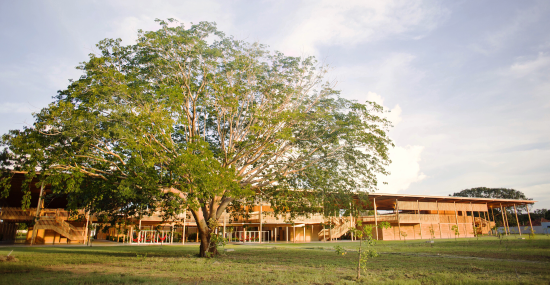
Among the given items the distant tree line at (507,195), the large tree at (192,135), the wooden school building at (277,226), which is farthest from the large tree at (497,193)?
the large tree at (192,135)

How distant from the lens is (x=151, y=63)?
14273mm

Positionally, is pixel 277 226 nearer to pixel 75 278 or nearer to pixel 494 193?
pixel 75 278

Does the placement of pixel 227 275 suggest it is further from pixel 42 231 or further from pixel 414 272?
pixel 42 231

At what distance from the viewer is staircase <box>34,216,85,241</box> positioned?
28.1 metres

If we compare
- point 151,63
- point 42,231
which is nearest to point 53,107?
point 151,63

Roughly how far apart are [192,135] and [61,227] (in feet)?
72.0

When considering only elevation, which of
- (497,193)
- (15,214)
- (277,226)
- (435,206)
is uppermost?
(497,193)

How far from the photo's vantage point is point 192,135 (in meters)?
15.5

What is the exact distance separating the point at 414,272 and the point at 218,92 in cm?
1023

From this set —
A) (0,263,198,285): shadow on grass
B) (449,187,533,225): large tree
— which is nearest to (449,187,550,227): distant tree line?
(449,187,533,225): large tree

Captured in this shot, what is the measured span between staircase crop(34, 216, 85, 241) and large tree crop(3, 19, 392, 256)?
647 inches

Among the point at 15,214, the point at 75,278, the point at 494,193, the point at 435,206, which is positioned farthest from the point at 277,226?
the point at 494,193

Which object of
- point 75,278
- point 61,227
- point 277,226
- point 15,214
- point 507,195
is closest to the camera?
point 75,278

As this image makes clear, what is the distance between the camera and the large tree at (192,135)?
1134 cm
